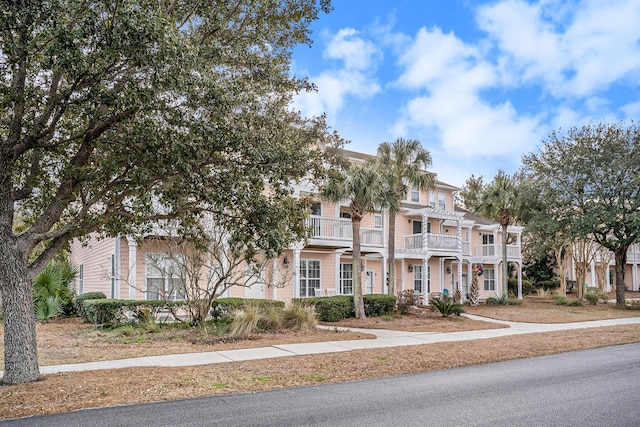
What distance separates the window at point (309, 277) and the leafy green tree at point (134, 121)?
14.4 meters

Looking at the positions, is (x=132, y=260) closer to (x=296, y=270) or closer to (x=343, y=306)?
(x=296, y=270)

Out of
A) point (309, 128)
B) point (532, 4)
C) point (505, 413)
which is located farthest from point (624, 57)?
point (505, 413)

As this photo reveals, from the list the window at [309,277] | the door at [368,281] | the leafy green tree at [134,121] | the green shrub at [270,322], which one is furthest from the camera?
the door at [368,281]

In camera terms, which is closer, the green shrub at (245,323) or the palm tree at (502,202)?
the green shrub at (245,323)

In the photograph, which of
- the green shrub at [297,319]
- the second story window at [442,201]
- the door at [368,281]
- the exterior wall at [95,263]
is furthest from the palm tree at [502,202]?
the exterior wall at [95,263]

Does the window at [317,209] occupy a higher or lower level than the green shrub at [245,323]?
higher

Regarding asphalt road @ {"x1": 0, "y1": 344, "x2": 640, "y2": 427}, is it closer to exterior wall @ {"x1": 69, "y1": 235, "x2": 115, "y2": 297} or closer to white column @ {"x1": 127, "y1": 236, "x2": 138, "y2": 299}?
white column @ {"x1": 127, "y1": 236, "x2": 138, "y2": 299}

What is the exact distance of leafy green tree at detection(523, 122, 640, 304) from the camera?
27.2 meters

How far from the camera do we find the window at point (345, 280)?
27328 millimetres

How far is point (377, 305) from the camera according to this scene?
20.8 meters

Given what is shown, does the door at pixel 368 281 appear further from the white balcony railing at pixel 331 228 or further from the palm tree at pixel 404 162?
the palm tree at pixel 404 162

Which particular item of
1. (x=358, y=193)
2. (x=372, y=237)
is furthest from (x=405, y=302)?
(x=358, y=193)

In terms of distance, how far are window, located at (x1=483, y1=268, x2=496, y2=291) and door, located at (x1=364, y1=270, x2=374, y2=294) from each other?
1154 cm

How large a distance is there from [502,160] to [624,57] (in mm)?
31456
